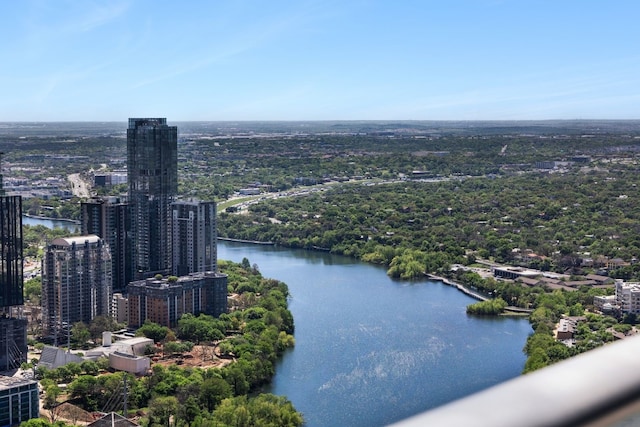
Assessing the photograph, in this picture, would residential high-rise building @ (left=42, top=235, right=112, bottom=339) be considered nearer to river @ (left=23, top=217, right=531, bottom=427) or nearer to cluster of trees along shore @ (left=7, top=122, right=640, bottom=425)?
cluster of trees along shore @ (left=7, top=122, right=640, bottom=425)

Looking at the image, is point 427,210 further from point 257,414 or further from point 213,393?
point 257,414

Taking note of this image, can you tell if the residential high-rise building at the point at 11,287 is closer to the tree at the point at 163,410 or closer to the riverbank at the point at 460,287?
the tree at the point at 163,410

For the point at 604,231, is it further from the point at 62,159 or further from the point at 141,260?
the point at 62,159

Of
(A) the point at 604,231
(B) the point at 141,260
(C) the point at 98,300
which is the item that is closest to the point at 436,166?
(A) the point at 604,231

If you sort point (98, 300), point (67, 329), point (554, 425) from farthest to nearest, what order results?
1. point (98, 300)
2. point (67, 329)
3. point (554, 425)

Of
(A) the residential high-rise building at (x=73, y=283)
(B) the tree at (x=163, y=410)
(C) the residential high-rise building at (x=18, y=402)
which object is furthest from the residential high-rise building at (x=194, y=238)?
(C) the residential high-rise building at (x=18, y=402)
